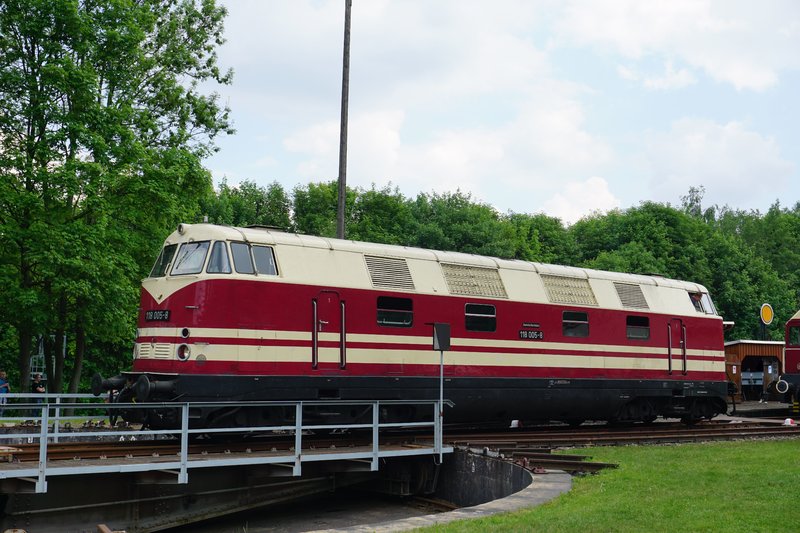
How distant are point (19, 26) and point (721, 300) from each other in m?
54.6

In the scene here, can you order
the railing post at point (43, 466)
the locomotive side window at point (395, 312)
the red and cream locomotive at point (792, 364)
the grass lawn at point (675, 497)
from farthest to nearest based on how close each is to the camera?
the red and cream locomotive at point (792, 364)
the locomotive side window at point (395, 312)
the railing post at point (43, 466)
the grass lawn at point (675, 497)

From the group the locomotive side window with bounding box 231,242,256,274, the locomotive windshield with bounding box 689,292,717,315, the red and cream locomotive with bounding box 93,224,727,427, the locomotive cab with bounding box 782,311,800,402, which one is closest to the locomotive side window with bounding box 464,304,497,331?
the red and cream locomotive with bounding box 93,224,727,427

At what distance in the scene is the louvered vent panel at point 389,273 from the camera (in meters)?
19.3

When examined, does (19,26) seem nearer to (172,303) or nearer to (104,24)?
(104,24)

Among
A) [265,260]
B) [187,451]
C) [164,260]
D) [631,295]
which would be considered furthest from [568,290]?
[187,451]

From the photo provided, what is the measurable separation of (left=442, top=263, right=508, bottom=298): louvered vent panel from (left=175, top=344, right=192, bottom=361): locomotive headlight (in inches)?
265

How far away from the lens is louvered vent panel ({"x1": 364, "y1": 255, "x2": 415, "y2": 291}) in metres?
19.3

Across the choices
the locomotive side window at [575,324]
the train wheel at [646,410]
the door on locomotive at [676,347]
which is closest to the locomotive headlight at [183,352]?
the locomotive side window at [575,324]

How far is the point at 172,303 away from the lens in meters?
17.0

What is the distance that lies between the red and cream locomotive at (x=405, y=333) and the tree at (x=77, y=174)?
8015 millimetres

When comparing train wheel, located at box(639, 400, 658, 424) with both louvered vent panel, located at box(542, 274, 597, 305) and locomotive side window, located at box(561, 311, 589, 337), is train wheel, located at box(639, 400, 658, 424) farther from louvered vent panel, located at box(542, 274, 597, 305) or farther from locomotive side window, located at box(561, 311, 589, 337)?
louvered vent panel, located at box(542, 274, 597, 305)

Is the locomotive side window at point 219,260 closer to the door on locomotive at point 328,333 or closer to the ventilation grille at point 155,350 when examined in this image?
the ventilation grille at point 155,350

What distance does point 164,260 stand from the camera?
60.0 feet

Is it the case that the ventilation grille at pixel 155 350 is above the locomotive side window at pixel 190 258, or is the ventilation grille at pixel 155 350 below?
below
